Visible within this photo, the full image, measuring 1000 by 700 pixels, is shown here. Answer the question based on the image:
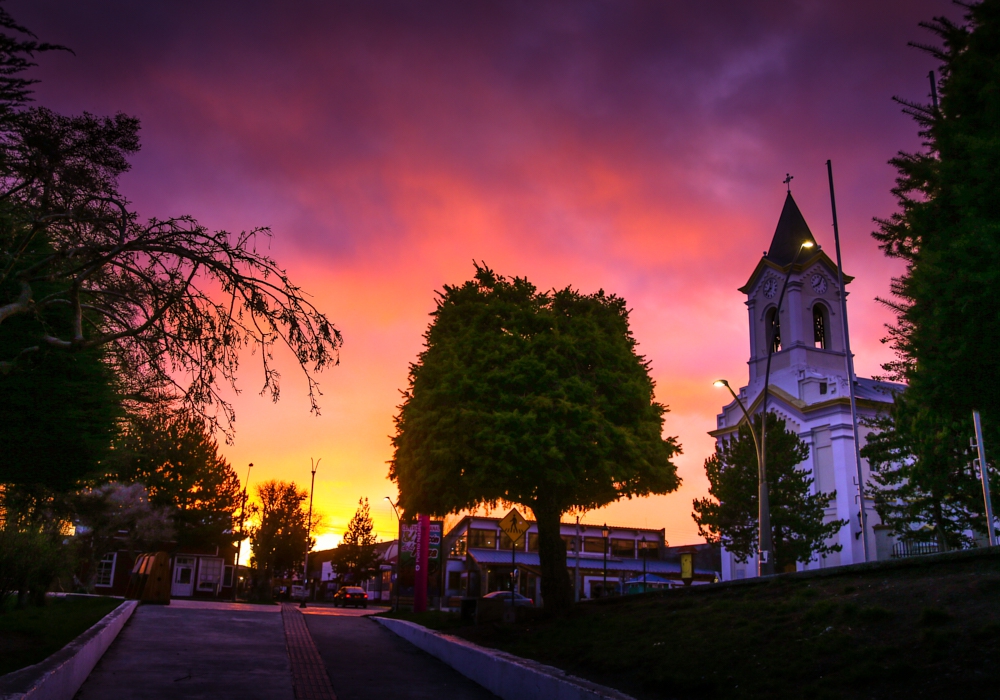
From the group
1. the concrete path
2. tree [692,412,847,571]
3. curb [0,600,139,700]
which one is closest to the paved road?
the concrete path

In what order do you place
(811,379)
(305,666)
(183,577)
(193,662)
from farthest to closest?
(183,577)
(811,379)
(305,666)
(193,662)

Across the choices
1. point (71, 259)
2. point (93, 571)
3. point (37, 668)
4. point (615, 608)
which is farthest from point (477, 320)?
point (93, 571)

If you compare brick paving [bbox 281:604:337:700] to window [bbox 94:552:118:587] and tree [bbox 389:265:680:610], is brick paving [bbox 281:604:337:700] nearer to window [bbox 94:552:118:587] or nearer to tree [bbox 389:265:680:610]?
tree [bbox 389:265:680:610]

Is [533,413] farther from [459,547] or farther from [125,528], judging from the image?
[459,547]

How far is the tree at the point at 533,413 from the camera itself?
19.6m

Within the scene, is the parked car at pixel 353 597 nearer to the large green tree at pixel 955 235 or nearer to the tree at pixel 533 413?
the tree at pixel 533 413

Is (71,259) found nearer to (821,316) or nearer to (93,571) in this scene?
(93,571)

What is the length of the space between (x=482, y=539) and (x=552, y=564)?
5622 centimetres

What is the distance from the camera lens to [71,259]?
10242 millimetres

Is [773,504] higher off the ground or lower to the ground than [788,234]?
lower

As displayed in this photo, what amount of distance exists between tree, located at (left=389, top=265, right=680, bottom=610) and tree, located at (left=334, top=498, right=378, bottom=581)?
5435cm

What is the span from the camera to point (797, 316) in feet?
193

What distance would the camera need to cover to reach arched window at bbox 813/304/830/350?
60.1 meters

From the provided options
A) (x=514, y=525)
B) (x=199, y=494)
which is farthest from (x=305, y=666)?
(x=199, y=494)
